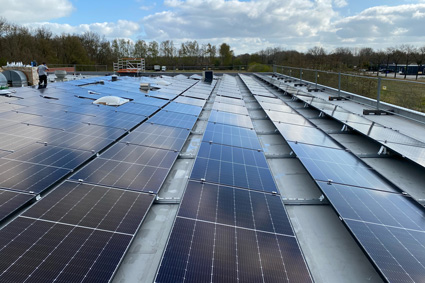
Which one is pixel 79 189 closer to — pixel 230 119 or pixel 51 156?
pixel 51 156

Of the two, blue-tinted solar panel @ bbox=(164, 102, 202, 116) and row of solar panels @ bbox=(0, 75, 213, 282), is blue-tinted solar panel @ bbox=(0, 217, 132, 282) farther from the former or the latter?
blue-tinted solar panel @ bbox=(164, 102, 202, 116)

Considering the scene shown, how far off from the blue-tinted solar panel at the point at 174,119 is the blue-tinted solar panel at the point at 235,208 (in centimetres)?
658

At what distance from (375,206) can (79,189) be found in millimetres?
7539

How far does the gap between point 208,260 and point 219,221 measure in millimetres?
1150

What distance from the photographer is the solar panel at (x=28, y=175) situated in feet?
19.6

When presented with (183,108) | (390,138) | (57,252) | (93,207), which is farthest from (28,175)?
(390,138)

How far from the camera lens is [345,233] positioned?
6.16 m

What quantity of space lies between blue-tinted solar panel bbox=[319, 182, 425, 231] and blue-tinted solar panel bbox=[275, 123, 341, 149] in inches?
169

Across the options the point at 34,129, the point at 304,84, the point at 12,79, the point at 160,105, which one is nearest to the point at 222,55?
the point at 304,84

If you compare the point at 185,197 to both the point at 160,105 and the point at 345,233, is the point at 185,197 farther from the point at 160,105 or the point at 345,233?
the point at 160,105

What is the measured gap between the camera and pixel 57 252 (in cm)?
431

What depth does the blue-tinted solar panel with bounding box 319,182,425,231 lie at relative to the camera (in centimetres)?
597

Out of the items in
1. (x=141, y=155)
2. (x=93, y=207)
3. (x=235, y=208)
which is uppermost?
(x=141, y=155)

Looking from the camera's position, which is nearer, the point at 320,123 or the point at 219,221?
the point at 219,221
